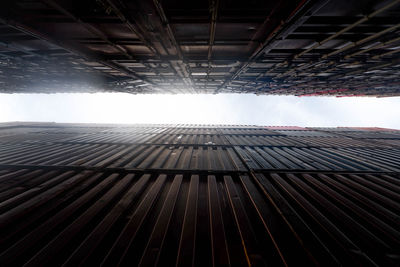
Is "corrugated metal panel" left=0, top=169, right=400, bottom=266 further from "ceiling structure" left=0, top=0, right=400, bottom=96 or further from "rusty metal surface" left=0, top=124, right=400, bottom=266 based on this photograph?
"ceiling structure" left=0, top=0, right=400, bottom=96

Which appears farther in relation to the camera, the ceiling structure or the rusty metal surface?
the ceiling structure

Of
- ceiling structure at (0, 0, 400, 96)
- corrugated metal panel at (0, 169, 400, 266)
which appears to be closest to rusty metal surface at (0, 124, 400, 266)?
corrugated metal panel at (0, 169, 400, 266)

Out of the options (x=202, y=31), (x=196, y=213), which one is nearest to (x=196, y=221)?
(x=196, y=213)

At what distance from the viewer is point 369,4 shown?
169 inches

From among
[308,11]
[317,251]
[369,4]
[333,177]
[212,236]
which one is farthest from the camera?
[333,177]

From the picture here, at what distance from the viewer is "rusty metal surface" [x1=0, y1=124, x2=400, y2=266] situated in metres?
2.58

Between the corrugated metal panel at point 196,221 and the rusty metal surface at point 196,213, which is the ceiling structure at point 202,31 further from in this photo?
the corrugated metal panel at point 196,221

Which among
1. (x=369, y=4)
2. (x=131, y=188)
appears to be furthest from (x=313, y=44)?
(x=131, y=188)

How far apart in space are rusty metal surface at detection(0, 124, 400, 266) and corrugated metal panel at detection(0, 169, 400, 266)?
0.02m

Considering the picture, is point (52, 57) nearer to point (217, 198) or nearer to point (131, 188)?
point (131, 188)

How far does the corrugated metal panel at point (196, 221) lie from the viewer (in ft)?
8.41

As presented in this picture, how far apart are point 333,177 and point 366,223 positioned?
94.7 inches

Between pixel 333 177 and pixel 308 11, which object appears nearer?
pixel 308 11

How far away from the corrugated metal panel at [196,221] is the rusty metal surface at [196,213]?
0.02 meters
